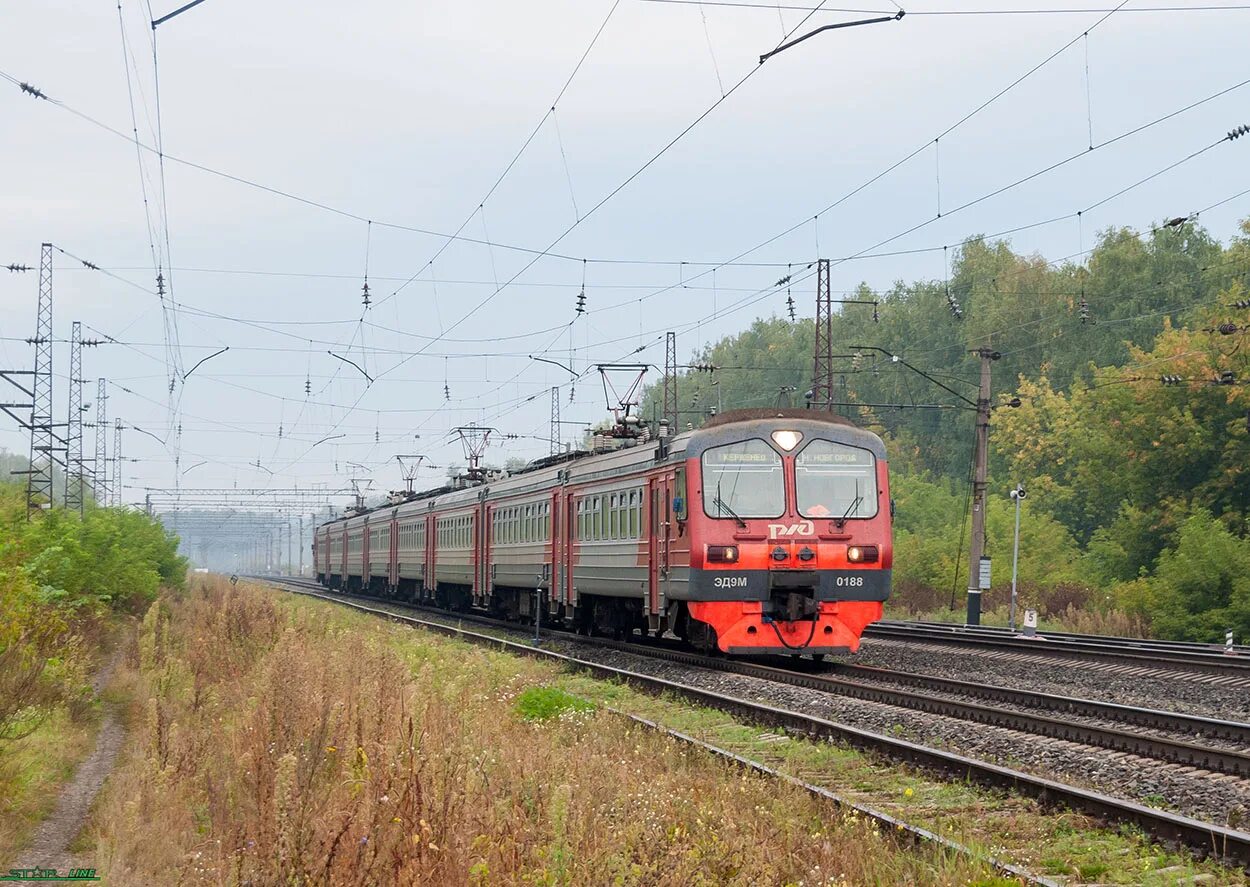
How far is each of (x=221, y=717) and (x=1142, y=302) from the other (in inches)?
2271

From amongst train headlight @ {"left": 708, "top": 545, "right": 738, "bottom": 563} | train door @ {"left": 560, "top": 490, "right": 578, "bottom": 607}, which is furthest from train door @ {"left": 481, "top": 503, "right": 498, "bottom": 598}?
train headlight @ {"left": 708, "top": 545, "right": 738, "bottom": 563}

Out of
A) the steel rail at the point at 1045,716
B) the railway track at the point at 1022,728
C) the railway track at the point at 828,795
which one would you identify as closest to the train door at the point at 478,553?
the railway track at the point at 1022,728

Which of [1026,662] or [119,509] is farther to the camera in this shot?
[119,509]

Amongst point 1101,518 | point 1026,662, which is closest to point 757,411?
point 1026,662

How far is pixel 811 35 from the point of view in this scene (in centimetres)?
1683

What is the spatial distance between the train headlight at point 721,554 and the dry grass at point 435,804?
16.2ft

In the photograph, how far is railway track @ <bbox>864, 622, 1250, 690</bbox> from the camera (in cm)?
1916

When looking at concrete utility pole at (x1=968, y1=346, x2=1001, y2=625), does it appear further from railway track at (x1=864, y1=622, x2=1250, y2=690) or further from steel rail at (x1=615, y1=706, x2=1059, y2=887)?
steel rail at (x1=615, y1=706, x2=1059, y2=887)

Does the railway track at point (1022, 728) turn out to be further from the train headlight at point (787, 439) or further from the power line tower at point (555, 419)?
the power line tower at point (555, 419)

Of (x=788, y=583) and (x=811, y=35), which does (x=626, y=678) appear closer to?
(x=788, y=583)

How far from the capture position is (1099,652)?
72.9ft

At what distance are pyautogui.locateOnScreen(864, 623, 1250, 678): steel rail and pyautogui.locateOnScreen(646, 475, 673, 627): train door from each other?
6691mm

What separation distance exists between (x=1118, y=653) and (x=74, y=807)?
642 inches

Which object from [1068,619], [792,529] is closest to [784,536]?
[792,529]
